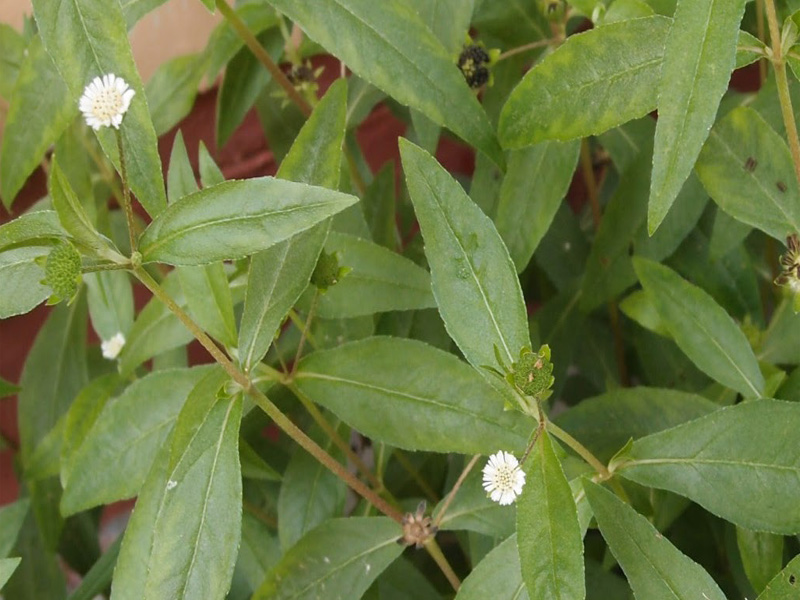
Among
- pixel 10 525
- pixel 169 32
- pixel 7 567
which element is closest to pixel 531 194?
pixel 7 567

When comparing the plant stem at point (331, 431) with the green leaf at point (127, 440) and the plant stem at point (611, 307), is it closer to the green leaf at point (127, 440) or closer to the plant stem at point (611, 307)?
the green leaf at point (127, 440)

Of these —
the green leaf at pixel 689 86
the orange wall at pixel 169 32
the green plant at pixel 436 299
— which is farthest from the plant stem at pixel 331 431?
the orange wall at pixel 169 32

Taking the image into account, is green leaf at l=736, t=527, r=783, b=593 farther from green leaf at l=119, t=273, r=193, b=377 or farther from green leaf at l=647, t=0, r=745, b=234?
green leaf at l=119, t=273, r=193, b=377

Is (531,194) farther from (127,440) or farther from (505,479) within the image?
(127,440)

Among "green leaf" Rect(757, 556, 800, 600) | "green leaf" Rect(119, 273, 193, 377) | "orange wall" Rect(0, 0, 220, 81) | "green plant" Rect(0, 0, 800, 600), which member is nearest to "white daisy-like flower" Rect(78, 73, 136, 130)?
"green plant" Rect(0, 0, 800, 600)

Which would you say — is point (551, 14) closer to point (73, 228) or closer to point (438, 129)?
point (438, 129)

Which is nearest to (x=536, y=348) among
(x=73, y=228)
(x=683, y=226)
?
(x=683, y=226)
